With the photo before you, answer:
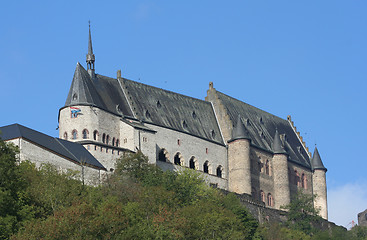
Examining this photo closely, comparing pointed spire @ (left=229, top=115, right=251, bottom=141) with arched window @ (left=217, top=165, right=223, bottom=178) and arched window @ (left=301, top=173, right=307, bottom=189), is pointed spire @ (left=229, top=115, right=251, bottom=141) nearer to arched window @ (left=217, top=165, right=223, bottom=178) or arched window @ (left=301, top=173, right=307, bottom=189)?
arched window @ (left=217, top=165, right=223, bottom=178)

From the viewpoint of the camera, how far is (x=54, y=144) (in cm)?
7488

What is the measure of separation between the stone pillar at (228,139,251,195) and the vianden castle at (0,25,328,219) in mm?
98

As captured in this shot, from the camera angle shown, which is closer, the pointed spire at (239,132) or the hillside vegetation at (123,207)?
the hillside vegetation at (123,207)

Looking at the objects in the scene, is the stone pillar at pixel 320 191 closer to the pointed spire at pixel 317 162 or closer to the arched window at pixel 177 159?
the pointed spire at pixel 317 162

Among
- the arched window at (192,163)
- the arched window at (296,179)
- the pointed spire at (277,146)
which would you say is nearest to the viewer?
the arched window at (192,163)

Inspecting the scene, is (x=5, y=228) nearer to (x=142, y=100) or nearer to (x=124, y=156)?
(x=124, y=156)

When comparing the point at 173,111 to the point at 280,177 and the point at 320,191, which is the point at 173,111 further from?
the point at 320,191

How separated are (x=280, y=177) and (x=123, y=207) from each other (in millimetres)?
35906

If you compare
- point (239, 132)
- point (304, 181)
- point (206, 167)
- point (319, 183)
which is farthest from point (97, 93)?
point (319, 183)

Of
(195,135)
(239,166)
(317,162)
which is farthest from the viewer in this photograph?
(317,162)

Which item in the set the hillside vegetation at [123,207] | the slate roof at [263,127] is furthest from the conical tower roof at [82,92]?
the slate roof at [263,127]

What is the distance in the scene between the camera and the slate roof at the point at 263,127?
99.5m

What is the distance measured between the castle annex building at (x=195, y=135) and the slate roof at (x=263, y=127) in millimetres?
151

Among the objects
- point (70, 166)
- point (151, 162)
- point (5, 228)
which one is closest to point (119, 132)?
point (151, 162)
